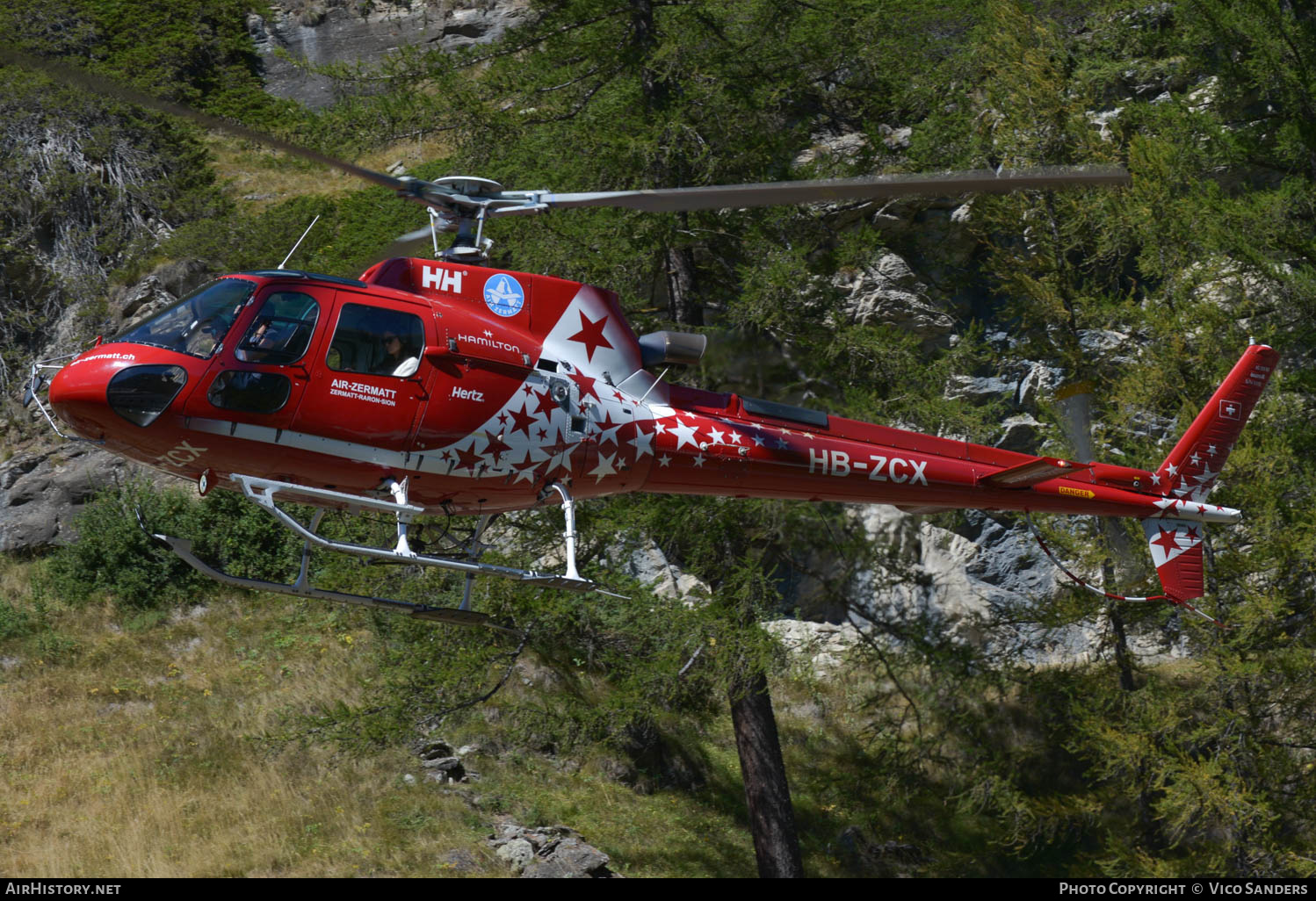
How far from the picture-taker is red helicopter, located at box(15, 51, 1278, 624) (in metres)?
6.80

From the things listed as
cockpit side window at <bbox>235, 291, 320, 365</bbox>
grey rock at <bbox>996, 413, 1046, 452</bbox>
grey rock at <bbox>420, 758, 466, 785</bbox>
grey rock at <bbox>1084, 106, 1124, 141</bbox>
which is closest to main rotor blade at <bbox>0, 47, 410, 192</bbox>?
cockpit side window at <bbox>235, 291, 320, 365</bbox>

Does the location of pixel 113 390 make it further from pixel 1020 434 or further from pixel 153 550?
pixel 1020 434

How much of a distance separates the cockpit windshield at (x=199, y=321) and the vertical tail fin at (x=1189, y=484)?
30.0 feet

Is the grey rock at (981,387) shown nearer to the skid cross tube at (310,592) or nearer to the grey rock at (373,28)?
the skid cross tube at (310,592)

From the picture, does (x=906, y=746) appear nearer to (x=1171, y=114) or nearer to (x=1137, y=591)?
(x=1137, y=591)

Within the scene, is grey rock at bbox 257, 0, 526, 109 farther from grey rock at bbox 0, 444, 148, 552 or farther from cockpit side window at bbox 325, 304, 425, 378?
cockpit side window at bbox 325, 304, 425, 378

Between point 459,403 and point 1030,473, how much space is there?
5.21 m

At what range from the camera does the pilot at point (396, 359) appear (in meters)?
7.23

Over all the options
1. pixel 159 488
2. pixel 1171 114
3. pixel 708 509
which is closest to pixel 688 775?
pixel 708 509

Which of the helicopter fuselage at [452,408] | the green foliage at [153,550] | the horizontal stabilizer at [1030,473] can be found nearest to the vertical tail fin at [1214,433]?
the horizontal stabilizer at [1030,473]

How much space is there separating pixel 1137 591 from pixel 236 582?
11253 millimetres

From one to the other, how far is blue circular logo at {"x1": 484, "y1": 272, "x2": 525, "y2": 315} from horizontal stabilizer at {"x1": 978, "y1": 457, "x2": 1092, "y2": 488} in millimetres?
4624

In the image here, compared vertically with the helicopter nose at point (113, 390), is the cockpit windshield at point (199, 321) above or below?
above

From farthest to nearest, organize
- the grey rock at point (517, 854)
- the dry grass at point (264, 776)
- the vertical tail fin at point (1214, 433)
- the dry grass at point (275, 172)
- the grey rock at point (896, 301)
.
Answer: the dry grass at point (275, 172) < the grey rock at point (896, 301) < the grey rock at point (517, 854) < the vertical tail fin at point (1214, 433) < the dry grass at point (264, 776)
